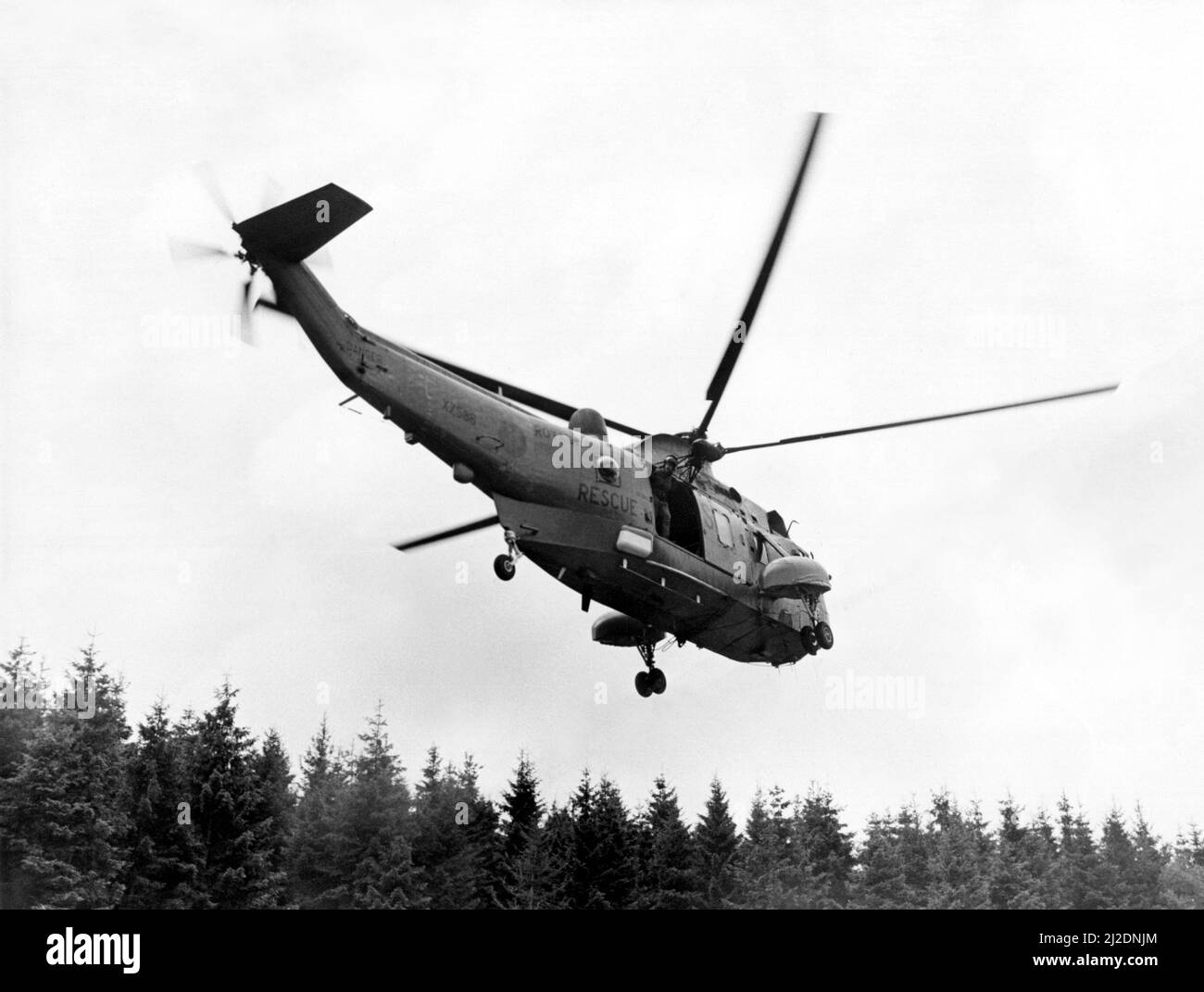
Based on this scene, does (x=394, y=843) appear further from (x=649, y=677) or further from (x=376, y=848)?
(x=649, y=677)

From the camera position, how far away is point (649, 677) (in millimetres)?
27812

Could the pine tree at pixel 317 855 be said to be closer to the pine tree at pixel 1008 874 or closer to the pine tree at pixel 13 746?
the pine tree at pixel 13 746

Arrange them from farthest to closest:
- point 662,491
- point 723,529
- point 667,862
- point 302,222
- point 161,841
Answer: point 667,862 → point 161,841 → point 723,529 → point 662,491 → point 302,222

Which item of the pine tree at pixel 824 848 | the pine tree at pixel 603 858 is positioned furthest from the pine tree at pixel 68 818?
the pine tree at pixel 824 848

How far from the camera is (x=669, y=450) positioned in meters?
27.3

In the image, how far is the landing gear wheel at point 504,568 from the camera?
22.8 m

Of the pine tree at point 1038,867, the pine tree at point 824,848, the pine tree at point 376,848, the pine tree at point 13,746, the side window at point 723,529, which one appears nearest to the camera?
the side window at point 723,529

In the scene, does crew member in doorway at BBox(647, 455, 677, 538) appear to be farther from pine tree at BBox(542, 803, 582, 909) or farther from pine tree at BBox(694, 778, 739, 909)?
pine tree at BBox(694, 778, 739, 909)

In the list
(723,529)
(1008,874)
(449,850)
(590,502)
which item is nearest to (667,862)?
(449,850)

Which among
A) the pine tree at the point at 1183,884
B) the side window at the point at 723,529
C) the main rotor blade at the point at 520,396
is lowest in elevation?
the pine tree at the point at 1183,884

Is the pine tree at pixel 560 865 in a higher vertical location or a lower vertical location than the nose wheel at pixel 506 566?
lower

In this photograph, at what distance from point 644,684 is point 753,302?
8.40 metres

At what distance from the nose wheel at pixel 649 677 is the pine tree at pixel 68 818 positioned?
21720mm
